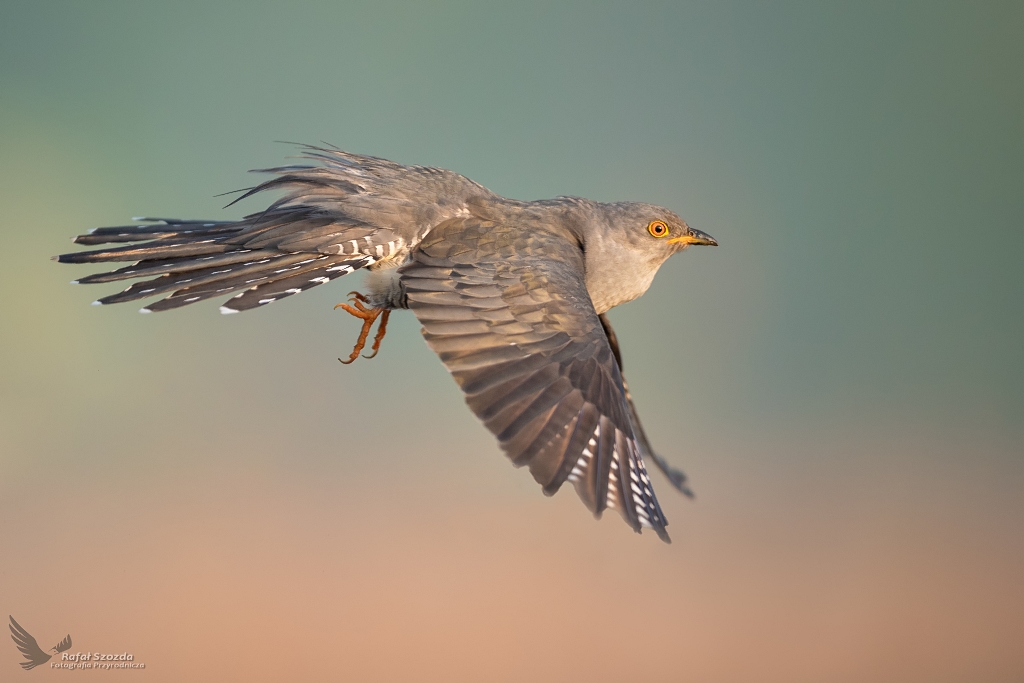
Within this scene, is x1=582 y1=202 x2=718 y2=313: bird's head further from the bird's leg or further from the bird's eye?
the bird's leg

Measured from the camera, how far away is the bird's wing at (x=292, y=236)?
1.65 meters

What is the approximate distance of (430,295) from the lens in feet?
5.68

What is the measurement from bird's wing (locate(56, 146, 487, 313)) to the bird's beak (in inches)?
23.3

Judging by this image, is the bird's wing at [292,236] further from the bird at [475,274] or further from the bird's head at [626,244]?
the bird's head at [626,244]

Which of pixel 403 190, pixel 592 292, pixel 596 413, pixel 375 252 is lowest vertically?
pixel 596 413

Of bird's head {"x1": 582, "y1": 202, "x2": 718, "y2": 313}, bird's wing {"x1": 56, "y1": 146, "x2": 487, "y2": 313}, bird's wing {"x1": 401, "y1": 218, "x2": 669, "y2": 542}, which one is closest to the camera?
bird's wing {"x1": 401, "y1": 218, "x2": 669, "y2": 542}

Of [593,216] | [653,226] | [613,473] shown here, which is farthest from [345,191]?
[613,473]

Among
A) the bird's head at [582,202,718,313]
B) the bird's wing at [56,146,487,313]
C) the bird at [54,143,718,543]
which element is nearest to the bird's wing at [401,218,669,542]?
the bird at [54,143,718,543]

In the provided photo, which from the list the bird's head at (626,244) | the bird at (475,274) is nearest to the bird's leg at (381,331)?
the bird at (475,274)

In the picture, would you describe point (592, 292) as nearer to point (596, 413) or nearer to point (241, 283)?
point (596, 413)

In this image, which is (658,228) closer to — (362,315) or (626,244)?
(626,244)

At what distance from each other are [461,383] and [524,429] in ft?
0.53

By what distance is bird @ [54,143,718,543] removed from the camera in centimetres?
158

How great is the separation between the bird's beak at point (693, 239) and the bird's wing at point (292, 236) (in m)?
0.59
